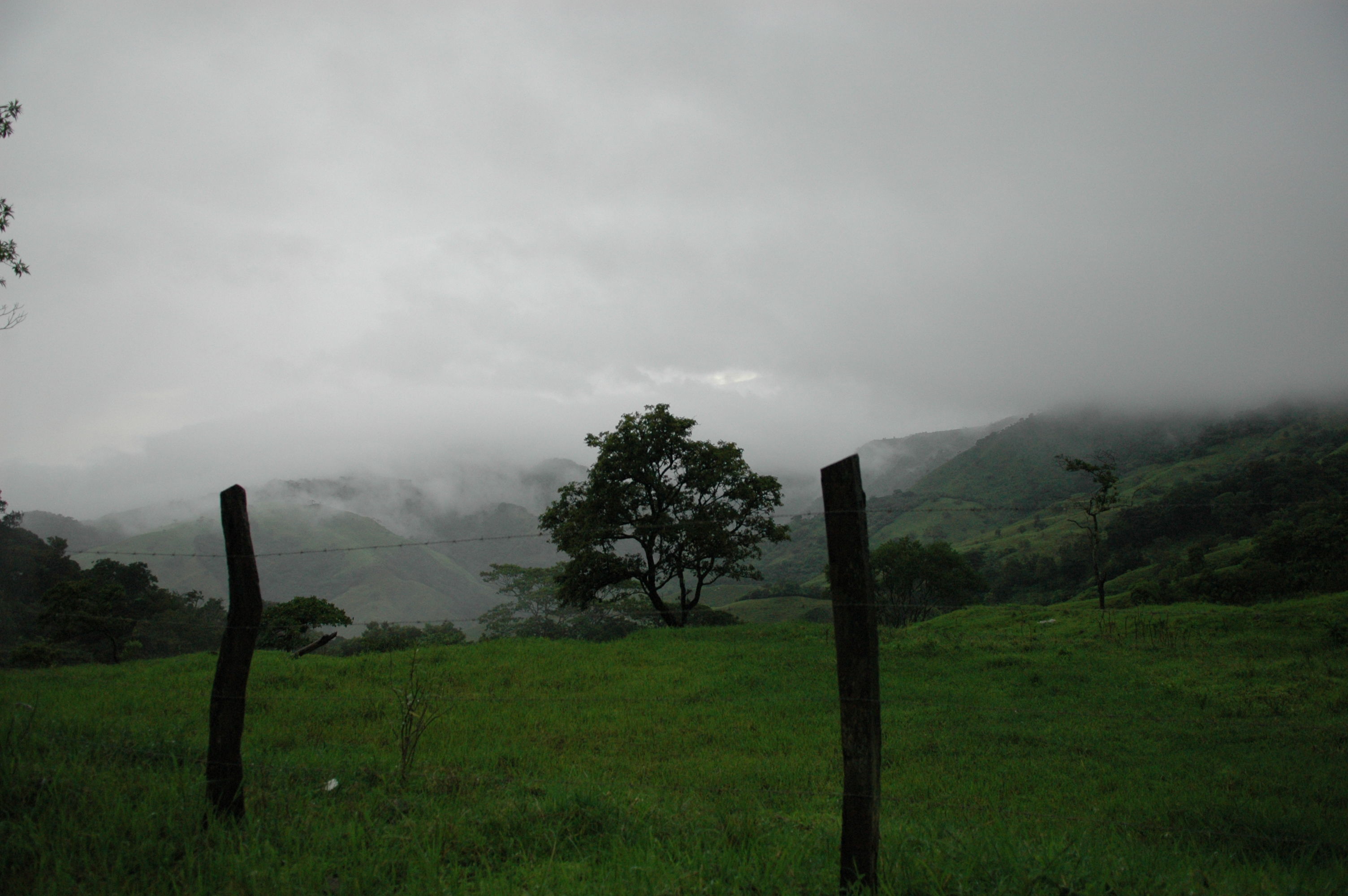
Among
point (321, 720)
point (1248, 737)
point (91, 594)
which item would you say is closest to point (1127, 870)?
point (1248, 737)

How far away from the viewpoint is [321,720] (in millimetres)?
10328

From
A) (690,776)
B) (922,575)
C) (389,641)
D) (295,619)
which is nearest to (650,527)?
(690,776)

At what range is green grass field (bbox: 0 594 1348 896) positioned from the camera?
4309mm

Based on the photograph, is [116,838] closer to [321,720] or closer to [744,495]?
[321,720]

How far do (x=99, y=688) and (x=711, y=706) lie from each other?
37.9 ft

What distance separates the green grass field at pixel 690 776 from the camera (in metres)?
4.31

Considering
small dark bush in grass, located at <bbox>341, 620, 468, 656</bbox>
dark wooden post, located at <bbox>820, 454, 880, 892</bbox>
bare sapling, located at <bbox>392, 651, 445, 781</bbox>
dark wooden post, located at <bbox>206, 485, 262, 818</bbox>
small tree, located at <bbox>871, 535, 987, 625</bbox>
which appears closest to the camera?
dark wooden post, located at <bbox>820, 454, 880, 892</bbox>

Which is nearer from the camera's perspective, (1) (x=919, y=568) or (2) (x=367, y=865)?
(2) (x=367, y=865)

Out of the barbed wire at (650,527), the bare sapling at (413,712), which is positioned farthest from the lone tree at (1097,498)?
the bare sapling at (413,712)

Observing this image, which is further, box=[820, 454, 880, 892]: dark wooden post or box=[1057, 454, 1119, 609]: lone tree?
box=[1057, 454, 1119, 609]: lone tree

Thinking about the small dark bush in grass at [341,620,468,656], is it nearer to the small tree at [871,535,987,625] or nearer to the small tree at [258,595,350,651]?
the small tree at [258,595,350,651]

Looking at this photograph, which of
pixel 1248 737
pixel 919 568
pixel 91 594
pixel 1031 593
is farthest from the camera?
pixel 1031 593

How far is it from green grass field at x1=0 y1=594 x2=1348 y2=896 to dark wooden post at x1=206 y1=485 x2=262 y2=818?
0.19 m

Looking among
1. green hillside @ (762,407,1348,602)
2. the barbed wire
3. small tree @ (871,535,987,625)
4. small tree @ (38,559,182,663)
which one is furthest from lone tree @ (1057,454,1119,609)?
small tree @ (38,559,182,663)
